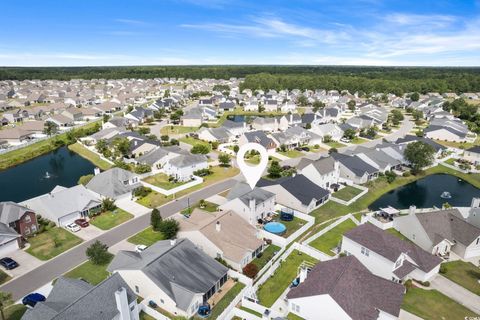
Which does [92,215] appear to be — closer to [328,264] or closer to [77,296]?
[77,296]

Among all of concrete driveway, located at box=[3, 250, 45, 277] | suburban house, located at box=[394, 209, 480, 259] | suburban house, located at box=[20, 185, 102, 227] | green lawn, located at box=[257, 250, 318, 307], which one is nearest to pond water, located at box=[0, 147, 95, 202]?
suburban house, located at box=[20, 185, 102, 227]

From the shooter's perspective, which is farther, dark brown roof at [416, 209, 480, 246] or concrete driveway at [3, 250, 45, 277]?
dark brown roof at [416, 209, 480, 246]

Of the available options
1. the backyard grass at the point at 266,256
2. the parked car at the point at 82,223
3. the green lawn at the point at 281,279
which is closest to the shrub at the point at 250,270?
the backyard grass at the point at 266,256

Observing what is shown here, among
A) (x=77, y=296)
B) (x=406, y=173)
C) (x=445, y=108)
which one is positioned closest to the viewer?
(x=77, y=296)

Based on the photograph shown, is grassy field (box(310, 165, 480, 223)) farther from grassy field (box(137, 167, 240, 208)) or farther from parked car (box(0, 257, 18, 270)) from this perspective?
parked car (box(0, 257, 18, 270))

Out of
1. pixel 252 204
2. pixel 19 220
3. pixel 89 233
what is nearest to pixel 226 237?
pixel 252 204

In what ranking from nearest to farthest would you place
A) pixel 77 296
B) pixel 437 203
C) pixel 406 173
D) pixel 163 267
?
pixel 77 296 < pixel 163 267 < pixel 437 203 < pixel 406 173

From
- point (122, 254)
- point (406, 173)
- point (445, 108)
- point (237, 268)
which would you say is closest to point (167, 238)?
point (122, 254)
